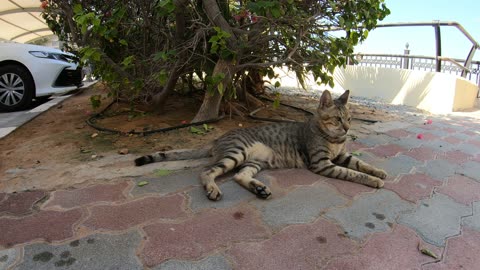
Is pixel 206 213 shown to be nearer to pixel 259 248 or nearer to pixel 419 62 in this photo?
pixel 259 248

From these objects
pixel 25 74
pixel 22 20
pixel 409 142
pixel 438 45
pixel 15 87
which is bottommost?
pixel 409 142

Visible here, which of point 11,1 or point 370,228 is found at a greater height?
point 11,1

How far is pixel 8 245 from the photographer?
67.3 inches

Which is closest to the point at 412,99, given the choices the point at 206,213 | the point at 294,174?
the point at 294,174

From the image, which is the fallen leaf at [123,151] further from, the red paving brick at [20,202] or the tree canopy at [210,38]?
the red paving brick at [20,202]

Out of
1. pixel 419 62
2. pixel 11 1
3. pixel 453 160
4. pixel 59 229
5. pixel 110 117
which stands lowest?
pixel 453 160

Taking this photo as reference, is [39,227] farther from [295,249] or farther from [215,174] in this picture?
[295,249]

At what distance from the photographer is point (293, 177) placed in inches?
111

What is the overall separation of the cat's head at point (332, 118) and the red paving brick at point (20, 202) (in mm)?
2505

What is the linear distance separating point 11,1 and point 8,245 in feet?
41.5

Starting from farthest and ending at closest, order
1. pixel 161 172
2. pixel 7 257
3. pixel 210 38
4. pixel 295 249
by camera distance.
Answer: pixel 210 38
pixel 161 172
pixel 295 249
pixel 7 257

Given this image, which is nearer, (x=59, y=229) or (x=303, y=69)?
(x=59, y=229)

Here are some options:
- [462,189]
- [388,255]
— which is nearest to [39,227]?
[388,255]

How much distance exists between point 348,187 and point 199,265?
155 cm
